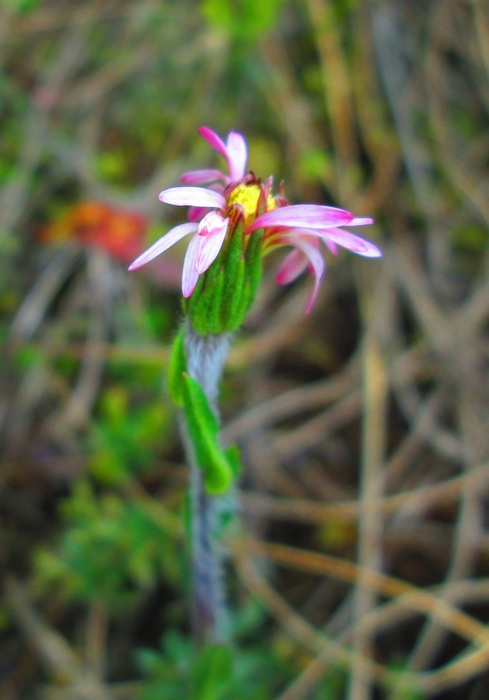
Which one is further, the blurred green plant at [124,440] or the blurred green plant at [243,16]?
the blurred green plant at [243,16]

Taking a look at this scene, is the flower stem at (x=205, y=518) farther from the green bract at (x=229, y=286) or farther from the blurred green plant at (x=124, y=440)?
the blurred green plant at (x=124, y=440)

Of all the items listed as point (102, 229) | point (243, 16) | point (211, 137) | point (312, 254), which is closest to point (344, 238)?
point (312, 254)

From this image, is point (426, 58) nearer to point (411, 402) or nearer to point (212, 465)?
point (411, 402)

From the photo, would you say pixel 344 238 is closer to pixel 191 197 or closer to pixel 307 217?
pixel 307 217

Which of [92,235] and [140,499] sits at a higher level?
[92,235]

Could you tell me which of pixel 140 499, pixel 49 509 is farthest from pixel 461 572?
pixel 49 509

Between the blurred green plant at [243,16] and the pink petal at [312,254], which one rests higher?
the blurred green plant at [243,16]

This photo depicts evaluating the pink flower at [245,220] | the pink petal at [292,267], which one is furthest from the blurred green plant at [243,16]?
the pink petal at [292,267]

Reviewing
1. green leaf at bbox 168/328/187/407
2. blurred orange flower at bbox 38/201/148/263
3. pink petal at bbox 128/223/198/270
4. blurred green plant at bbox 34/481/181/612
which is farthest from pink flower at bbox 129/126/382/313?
blurred orange flower at bbox 38/201/148/263
